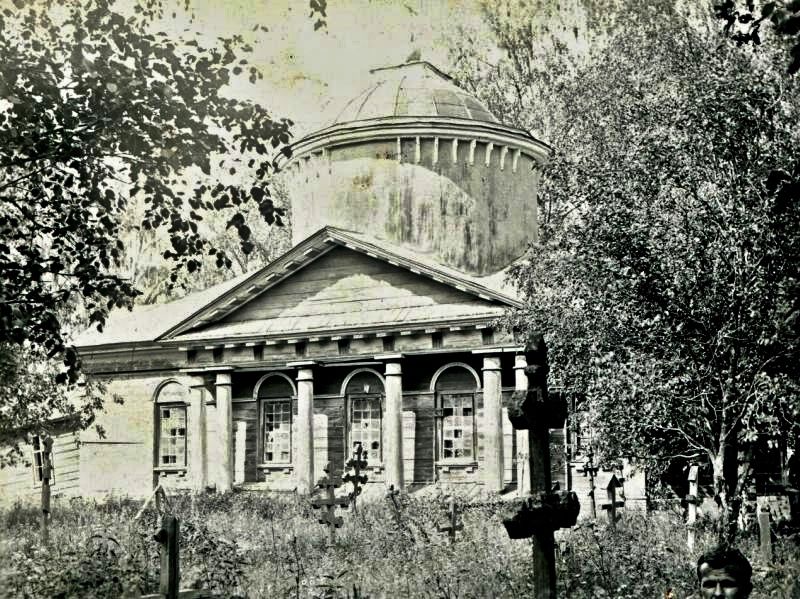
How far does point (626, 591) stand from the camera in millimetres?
10578

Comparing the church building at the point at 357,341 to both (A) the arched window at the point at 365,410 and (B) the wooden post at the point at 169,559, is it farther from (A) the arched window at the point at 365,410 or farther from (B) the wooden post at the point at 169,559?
(B) the wooden post at the point at 169,559

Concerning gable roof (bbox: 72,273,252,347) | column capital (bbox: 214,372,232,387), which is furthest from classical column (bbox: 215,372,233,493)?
gable roof (bbox: 72,273,252,347)

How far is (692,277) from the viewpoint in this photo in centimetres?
1274

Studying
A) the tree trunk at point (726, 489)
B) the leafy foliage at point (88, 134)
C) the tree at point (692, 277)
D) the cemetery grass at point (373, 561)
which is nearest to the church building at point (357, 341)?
the cemetery grass at point (373, 561)

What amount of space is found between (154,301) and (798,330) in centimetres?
3758

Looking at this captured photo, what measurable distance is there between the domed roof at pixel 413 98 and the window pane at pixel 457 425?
961 cm

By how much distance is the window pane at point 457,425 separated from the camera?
74.4 ft

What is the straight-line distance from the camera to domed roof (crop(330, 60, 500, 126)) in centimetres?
2997

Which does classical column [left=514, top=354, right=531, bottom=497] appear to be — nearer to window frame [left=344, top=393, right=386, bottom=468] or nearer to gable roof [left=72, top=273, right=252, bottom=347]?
window frame [left=344, top=393, right=386, bottom=468]

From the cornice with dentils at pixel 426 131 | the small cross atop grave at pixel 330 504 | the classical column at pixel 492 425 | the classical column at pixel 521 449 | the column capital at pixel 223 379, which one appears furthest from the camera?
the cornice with dentils at pixel 426 131

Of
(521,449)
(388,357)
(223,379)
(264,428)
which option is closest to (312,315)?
(388,357)

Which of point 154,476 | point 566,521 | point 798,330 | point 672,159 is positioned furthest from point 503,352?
point 798,330

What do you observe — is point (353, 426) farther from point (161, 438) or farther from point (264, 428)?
point (161, 438)

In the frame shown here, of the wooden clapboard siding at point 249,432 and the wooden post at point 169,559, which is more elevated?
the wooden clapboard siding at point 249,432
